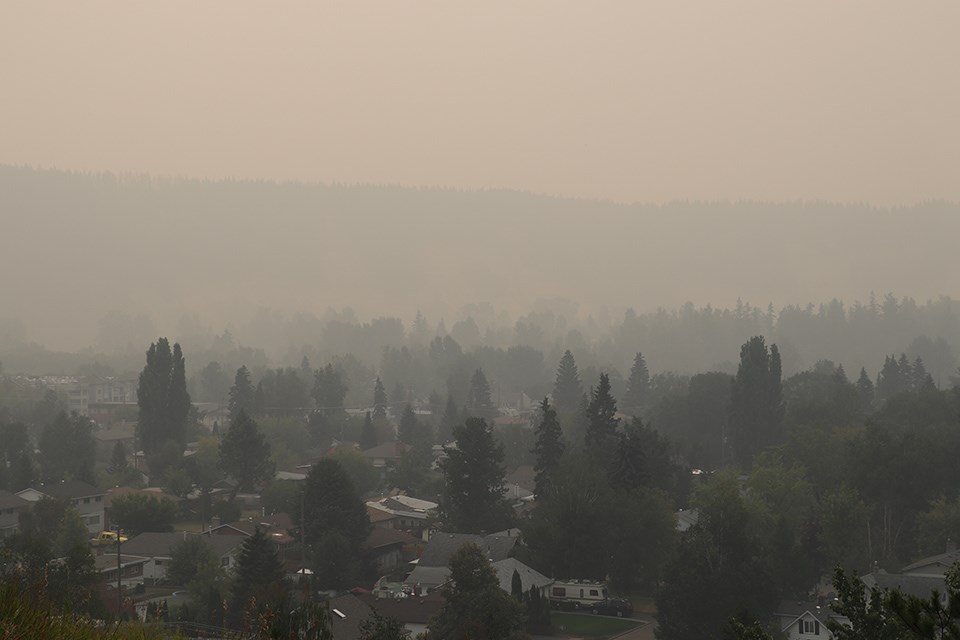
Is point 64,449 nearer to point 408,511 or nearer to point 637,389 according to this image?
point 408,511

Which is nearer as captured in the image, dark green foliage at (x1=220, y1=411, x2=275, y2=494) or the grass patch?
the grass patch

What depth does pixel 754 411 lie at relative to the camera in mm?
66688

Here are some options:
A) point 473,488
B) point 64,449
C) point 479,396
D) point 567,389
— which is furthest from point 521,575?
point 479,396

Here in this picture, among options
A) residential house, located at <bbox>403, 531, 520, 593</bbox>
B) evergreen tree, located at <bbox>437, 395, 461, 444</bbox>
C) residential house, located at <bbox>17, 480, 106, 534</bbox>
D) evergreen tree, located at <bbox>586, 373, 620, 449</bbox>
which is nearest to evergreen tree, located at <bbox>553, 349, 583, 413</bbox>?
evergreen tree, located at <bbox>437, 395, 461, 444</bbox>

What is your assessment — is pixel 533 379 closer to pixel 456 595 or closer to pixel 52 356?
pixel 52 356

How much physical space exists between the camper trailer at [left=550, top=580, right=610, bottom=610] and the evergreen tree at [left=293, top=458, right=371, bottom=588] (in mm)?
6883

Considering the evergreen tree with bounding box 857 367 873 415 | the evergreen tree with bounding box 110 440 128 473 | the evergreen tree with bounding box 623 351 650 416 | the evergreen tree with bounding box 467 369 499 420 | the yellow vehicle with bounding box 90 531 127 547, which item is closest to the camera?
the yellow vehicle with bounding box 90 531 127 547

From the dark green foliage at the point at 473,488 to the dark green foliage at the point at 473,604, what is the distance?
15.5 metres

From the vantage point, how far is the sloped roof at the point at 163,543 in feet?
147

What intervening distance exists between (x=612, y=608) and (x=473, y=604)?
8358 millimetres

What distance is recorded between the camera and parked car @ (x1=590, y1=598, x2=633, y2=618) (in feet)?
128

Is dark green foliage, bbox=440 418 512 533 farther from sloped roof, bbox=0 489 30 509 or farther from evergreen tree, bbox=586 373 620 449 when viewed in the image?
sloped roof, bbox=0 489 30 509

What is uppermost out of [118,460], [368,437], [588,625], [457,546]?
[368,437]

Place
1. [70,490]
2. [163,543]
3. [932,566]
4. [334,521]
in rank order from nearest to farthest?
[932,566] → [334,521] → [163,543] → [70,490]
